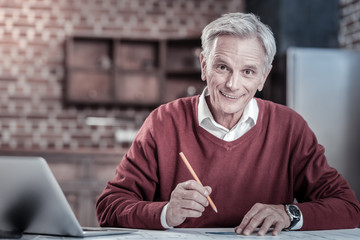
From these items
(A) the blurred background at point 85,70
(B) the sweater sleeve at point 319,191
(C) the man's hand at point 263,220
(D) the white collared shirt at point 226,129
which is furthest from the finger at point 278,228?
(A) the blurred background at point 85,70

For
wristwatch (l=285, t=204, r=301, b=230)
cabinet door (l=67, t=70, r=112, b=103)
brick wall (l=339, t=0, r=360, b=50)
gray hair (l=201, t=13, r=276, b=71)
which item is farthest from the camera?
cabinet door (l=67, t=70, r=112, b=103)

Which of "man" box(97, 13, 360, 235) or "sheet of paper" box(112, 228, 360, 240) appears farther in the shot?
"man" box(97, 13, 360, 235)

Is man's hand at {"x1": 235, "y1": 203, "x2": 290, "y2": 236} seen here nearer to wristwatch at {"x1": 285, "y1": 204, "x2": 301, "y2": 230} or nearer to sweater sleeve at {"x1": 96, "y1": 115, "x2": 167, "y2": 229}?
wristwatch at {"x1": 285, "y1": 204, "x2": 301, "y2": 230}

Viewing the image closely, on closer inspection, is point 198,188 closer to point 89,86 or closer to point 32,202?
point 32,202

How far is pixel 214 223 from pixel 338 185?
43 centimetres

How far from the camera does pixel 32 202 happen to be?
1.09 meters

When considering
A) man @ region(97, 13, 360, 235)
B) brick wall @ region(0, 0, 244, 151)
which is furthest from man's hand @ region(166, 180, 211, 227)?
brick wall @ region(0, 0, 244, 151)

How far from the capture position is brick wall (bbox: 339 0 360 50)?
3625 mm

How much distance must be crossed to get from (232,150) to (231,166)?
0.06 metres

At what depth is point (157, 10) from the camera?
5043 millimetres

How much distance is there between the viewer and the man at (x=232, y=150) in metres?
1.53

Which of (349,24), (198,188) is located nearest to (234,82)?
(198,188)

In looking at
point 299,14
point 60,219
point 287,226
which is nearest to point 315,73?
point 299,14

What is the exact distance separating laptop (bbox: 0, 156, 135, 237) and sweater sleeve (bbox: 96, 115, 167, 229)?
174mm
